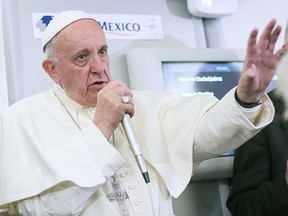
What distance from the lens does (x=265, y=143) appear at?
7.05 ft

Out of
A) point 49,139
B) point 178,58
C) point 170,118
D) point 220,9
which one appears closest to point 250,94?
point 170,118

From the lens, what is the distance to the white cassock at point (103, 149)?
1.65m

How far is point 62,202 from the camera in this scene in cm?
163

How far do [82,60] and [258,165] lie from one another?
0.86 metres

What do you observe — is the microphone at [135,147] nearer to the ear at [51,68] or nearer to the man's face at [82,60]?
the man's face at [82,60]

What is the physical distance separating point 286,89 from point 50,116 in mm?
886

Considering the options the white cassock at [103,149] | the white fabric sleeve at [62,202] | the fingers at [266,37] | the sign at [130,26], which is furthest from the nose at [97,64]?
the sign at [130,26]

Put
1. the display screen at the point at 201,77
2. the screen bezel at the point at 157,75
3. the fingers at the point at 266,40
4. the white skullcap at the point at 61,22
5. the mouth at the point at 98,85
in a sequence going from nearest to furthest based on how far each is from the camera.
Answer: the fingers at the point at 266,40
the mouth at the point at 98,85
the white skullcap at the point at 61,22
the screen bezel at the point at 157,75
the display screen at the point at 201,77

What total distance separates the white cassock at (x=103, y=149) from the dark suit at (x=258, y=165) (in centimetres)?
32

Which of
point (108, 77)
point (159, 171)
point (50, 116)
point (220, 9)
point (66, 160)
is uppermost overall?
point (220, 9)

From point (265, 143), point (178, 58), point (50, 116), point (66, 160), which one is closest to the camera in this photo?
point (66, 160)

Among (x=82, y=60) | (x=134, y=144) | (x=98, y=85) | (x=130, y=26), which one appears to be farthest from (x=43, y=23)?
(x=134, y=144)

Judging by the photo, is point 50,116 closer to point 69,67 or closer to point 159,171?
point 69,67

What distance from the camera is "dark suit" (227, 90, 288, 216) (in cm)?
205
